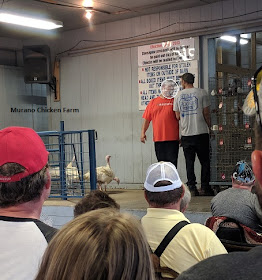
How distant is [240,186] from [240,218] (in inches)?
14.5

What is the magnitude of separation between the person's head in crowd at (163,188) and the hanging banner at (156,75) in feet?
18.4

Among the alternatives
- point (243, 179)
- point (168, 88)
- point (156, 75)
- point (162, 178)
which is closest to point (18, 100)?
point (156, 75)

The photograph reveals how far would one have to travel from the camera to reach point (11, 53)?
11.2 metres

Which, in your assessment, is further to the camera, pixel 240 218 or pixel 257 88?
pixel 240 218

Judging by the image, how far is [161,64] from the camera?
8891 millimetres

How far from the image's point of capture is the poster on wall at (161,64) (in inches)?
336

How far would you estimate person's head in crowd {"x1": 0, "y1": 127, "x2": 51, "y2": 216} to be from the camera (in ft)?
6.22

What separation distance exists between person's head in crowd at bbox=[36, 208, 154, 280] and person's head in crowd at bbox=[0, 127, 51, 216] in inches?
30.7

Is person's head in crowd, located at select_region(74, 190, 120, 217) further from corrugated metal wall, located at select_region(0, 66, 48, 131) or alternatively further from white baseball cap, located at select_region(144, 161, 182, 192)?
corrugated metal wall, located at select_region(0, 66, 48, 131)

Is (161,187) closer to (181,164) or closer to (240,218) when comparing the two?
(240,218)

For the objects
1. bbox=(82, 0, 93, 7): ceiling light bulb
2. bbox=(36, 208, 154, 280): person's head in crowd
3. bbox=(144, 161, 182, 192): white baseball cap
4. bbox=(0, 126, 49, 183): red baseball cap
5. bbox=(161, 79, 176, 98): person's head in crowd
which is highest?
bbox=(82, 0, 93, 7): ceiling light bulb

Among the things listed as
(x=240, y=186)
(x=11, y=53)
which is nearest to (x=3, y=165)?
(x=240, y=186)

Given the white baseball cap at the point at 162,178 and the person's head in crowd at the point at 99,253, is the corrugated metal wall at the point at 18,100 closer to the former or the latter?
the white baseball cap at the point at 162,178

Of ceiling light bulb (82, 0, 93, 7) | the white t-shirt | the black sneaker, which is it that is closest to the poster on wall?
the white t-shirt
